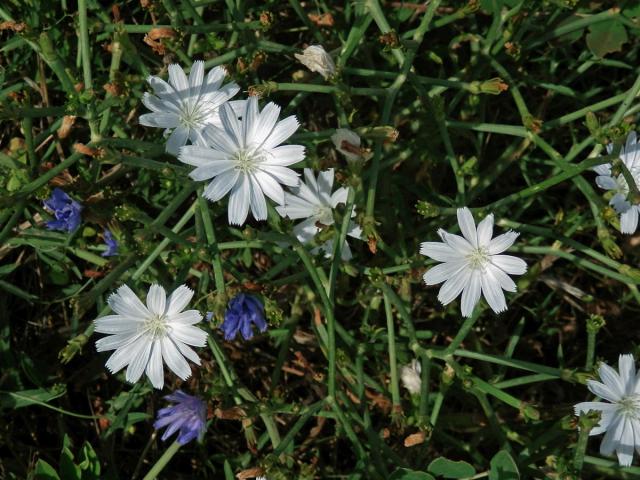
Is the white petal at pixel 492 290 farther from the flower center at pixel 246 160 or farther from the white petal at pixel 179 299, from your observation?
the white petal at pixel 179 299

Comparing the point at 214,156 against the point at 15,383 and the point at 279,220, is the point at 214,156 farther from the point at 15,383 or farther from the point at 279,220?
the point at 15,383

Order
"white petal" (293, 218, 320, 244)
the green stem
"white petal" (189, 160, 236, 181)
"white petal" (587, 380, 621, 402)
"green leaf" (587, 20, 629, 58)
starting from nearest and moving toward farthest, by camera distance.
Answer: "white petal" (189, 160, 236, 181), "white petal" (587, 380, 621, 402), the green stem, "white petal" (293, 218, 320, 244), "green leaf" (587, 20, 629, 58)

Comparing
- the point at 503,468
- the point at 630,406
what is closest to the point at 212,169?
the point at 503,468

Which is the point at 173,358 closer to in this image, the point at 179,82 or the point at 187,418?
the point at 187,418

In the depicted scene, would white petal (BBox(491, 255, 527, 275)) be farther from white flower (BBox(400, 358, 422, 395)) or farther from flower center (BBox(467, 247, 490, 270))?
white flower (BBox(400, 358, 422, 395))

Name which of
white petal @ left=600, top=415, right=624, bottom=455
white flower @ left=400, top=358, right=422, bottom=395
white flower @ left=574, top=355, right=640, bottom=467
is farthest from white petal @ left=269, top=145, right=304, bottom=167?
white petal @ left=600, top=415, right=624, bottom=455

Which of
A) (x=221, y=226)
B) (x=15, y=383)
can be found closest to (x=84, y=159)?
(x=221, y=226)

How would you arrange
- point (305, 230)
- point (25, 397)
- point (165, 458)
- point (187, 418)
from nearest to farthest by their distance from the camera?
point (187, 418)
point (165, 458)
point (305, 230)
point (25, 397)
